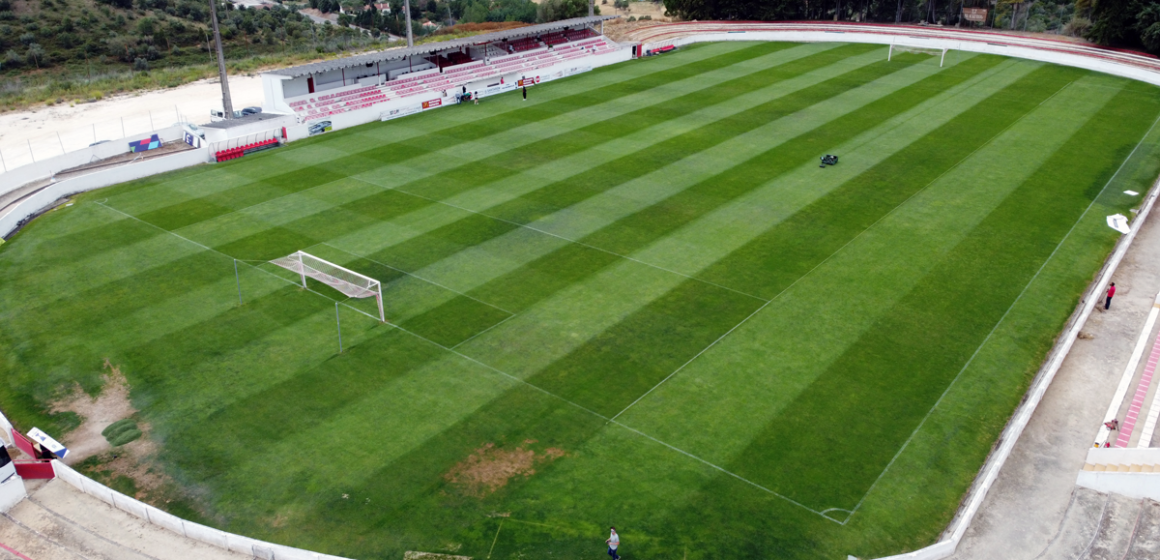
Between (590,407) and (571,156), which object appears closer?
(590,407)

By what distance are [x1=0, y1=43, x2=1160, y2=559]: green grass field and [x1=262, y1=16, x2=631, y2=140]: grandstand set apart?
4.87m

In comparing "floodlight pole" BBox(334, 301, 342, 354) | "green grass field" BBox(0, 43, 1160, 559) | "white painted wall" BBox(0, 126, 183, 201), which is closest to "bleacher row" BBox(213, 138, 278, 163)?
A: "green grass field" BBox(0, 43, 1160, 559)

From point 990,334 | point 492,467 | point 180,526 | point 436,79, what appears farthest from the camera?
point 436,79

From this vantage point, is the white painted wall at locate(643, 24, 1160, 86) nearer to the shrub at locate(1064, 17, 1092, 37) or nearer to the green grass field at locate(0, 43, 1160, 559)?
the shrub at locate(1064, 17, 1092, 37)

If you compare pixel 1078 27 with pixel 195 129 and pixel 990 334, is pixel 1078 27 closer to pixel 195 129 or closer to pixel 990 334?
pixel 990 334

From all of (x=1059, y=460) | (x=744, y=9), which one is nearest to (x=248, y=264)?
(x=1059, y=460)

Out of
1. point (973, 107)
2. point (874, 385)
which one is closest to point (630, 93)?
point (973, 107)

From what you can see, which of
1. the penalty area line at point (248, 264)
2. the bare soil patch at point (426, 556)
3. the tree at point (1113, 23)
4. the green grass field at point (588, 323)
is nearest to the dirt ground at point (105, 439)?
the green grass field at point (588, 323)

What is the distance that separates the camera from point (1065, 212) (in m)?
39.5

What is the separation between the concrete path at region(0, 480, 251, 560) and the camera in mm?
19641

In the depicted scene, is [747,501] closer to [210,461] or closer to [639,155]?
[210,461]

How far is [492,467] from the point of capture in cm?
2256

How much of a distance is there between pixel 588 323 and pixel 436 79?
39115 mm

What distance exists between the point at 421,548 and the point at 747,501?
8152 mm
